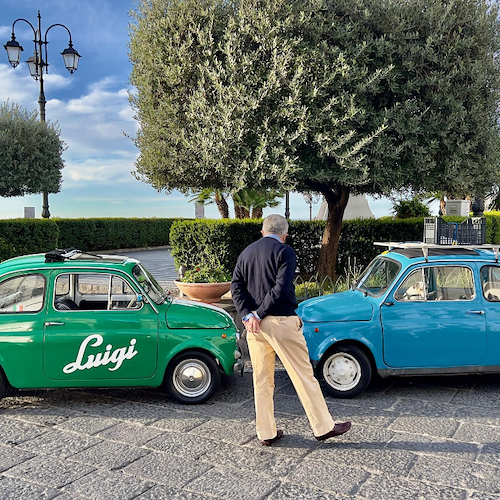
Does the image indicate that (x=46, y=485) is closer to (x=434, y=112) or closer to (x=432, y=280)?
(x=432, y=280)

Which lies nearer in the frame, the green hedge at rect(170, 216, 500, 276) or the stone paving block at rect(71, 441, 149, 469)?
the stone paving block at rect(71, 441, 149, 469)

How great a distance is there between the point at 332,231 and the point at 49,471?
9322 millimetres

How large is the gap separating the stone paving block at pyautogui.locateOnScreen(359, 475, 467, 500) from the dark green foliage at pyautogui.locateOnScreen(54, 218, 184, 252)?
23.5 meters

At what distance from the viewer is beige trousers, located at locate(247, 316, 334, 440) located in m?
4.34

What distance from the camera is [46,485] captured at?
381 cm

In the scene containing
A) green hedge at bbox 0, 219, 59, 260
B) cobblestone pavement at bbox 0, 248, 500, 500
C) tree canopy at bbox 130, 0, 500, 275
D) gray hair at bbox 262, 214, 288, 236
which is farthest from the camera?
green hedge at bbox 0, 219, 59, 260

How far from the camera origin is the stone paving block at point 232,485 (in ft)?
12.0

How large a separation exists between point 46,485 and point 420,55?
930 cm

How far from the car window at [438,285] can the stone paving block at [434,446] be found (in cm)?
165

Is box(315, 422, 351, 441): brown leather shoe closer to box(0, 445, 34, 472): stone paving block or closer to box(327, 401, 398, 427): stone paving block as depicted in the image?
box(327, 401, 398, 427): stone paving block

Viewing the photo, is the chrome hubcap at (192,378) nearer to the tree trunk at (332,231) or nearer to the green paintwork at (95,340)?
the green paintwork at (95,340)

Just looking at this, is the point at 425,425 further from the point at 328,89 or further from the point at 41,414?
the point at 328,89

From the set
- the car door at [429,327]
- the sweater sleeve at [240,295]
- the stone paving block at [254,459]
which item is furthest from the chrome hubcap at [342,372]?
the sweater sleeve at [240,295]

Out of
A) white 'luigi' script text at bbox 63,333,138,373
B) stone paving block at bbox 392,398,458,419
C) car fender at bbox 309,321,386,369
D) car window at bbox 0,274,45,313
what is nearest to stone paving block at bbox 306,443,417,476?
stone paving block at bbox 392,398,458,419
